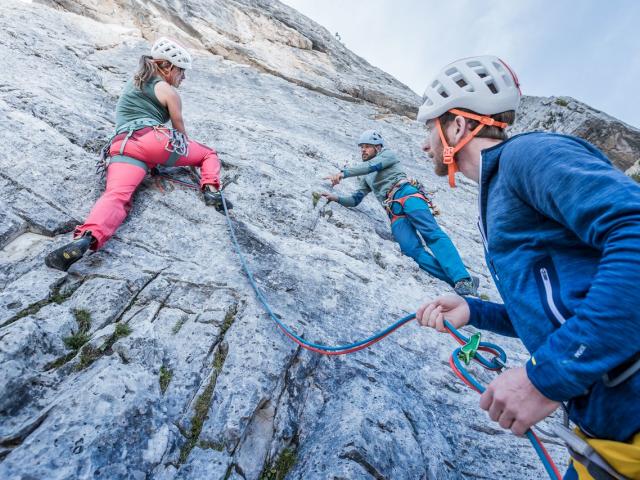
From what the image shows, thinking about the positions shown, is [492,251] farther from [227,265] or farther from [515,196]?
[227,265]

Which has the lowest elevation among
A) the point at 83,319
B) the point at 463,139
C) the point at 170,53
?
the point at 83,319

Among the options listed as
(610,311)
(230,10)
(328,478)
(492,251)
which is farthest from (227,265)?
(230,10)

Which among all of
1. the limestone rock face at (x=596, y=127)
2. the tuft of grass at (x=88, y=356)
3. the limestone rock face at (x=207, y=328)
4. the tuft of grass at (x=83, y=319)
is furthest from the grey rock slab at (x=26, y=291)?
the limestone rock face at (x=596, y=127)

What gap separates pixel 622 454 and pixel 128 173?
508cm

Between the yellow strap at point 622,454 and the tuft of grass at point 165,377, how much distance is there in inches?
105

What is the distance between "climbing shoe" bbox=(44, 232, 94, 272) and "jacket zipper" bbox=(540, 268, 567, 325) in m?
3.90

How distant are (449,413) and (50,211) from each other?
4938 mm

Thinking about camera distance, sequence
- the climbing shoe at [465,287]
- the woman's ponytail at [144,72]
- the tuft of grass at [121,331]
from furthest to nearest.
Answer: the climbing shoe at [465,287]
the woman's ponytail at [144,72]
the tuft of grass at [121,331]

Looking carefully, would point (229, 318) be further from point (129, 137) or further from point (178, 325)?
point (129, 137)

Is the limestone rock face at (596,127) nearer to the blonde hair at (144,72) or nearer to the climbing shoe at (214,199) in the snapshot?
the climbing shoe at (214,199)

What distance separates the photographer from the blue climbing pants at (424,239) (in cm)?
563

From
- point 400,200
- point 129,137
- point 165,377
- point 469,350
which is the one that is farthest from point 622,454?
point 129,137

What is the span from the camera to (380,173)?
675 centimetres

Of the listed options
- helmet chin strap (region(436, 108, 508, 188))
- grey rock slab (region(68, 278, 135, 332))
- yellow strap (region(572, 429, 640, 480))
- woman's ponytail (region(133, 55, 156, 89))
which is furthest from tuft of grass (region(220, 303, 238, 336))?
woman's ponytail (region(133, 55, 156, 89))
